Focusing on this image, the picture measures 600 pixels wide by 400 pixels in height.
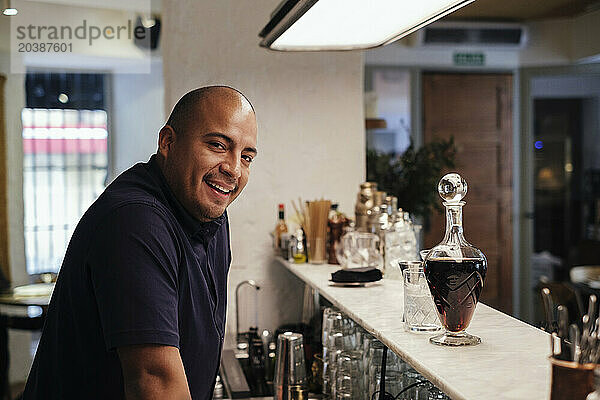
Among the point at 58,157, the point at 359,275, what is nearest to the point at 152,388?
the point at 359,275

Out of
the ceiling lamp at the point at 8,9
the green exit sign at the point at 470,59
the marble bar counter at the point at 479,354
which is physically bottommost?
the marble bar counter at the point at 479,354

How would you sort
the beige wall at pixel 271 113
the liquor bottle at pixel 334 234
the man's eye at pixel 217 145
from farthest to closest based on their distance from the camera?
1. the beige wall at pixel 271 113
2. the liquor bottle at pixel 334 234
3. the man's eye at pixel 217 145

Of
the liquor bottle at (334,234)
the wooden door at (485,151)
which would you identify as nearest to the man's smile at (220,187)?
the liquor bottle at (334,234)

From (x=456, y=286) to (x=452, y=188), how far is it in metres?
0.23

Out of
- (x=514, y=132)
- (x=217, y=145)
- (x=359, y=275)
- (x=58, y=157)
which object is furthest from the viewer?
(x=514, y=132)

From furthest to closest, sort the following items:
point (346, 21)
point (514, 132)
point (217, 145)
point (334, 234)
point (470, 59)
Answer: point (514, 132) → point (470, 59) → point (334, 234) → point (346, 21) → point (217, 145)

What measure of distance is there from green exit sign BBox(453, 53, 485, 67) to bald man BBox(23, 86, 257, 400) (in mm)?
5503

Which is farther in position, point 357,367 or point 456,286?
point 357,367

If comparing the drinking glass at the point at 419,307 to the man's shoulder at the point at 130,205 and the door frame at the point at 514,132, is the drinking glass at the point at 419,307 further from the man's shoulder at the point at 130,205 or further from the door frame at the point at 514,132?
the door frame at the point at 514,132

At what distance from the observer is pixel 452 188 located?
5.15 ft

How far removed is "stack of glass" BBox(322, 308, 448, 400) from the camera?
72.6 inches

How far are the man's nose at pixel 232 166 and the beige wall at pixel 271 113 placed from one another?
165cm

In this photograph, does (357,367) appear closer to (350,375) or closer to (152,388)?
(350,375)

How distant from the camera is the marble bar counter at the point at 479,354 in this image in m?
1.21
